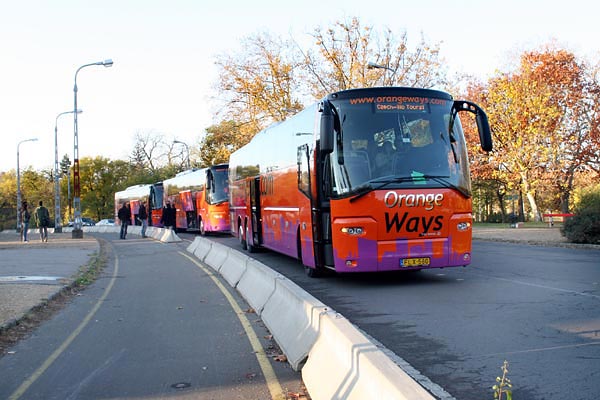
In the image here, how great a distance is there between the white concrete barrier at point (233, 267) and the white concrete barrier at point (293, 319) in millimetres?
3938

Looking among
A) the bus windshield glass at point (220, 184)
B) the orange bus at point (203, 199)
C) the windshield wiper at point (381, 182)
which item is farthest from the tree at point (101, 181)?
the windshield wiper at point (381, 182)

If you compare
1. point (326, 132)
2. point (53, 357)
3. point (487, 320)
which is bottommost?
point (53, 357)

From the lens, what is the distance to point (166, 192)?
45500 millimetres

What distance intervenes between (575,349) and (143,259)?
1700cm

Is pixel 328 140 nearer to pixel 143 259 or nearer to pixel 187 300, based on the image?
pixel 187 300

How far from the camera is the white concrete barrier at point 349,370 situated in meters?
3.66

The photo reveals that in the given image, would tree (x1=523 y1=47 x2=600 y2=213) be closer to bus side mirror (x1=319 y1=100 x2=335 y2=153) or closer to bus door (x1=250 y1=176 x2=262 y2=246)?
bus door (x1=250 y1=176 x2=262 y2=246)

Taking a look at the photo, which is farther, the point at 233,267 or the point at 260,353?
the point at 233,267

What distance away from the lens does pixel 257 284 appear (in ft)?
34.0

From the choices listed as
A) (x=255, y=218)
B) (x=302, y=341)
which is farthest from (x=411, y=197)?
(x=255, y=218)

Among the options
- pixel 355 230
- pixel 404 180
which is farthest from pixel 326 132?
pixel 355 230

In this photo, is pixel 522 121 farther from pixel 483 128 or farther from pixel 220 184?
pixel 483 128

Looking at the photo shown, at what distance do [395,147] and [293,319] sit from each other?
16.5 ft

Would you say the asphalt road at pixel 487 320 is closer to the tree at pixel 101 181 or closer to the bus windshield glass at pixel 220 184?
the bus windshield glass at pixel 220 184
